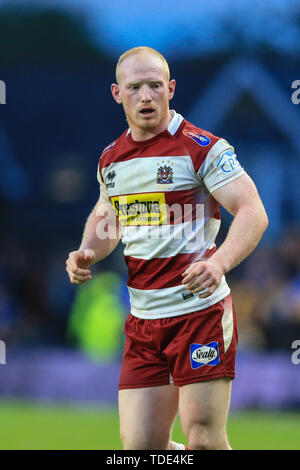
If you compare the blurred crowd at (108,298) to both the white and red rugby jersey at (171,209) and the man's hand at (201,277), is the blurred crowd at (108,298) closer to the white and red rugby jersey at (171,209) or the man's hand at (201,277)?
the white and red rugby jersey at (171,209)

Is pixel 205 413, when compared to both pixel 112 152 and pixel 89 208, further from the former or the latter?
pixel 89 208

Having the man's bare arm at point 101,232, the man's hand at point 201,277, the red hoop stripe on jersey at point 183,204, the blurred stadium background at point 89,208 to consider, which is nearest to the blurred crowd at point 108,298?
Result: the blurred stadium background at point 89,208

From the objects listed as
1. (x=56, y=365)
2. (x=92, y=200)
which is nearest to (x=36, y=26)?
(x=92, y=200)

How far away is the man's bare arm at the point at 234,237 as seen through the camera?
4.36 metres

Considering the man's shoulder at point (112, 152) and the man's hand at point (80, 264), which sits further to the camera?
the man's shoulder at point (112, 152)

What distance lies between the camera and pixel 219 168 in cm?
483

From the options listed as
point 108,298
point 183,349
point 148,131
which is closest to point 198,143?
point 148,131

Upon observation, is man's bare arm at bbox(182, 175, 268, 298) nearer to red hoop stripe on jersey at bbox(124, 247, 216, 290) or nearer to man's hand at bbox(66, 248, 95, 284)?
red hoop stripe on jersey at bbox(124, 247, 216, 290)

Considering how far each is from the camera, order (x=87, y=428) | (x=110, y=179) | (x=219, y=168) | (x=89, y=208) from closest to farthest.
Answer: (x=219, y=168) → (x=110, y=179) → (x=87, y=428) → (x=89, y=208)

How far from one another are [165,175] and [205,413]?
1.26m

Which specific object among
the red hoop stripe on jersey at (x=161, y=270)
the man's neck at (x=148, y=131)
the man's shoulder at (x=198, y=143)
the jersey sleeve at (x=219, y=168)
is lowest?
the red hoop stripe on jersey at (x=161, y=270)

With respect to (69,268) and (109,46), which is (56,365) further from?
(109,46)

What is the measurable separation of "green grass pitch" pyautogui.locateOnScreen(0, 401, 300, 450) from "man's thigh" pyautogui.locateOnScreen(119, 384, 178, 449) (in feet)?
11.9
